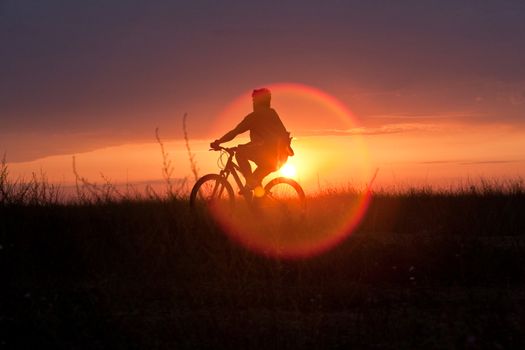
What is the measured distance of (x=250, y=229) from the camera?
809 centimetres

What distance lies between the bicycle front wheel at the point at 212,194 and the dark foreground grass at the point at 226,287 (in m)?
0.60

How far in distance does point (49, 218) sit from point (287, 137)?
394 centimetres

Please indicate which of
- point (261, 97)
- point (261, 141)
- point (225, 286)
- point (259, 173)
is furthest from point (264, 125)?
point (225, 286)

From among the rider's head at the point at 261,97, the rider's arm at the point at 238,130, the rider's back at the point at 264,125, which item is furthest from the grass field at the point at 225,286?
the rider's head at the point at 261,97

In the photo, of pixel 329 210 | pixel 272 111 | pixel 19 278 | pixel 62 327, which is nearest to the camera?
pixel 62 327

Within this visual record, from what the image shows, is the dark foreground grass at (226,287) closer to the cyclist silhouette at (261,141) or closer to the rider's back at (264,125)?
the cyclist silhouette at (261,141)

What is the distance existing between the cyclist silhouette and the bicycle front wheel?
40 centimetres

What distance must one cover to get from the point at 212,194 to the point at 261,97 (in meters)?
1.79

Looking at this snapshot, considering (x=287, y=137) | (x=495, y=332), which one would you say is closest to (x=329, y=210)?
(x=287, y=137)

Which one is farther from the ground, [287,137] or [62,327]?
[287,137]

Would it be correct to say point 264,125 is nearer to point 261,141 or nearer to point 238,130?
point 261,141

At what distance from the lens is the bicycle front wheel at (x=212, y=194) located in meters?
9.36

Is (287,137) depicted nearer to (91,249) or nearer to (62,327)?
(91,249)

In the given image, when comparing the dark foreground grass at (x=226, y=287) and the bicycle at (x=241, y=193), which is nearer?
the dark foreground grass at (x=226, y=287)
